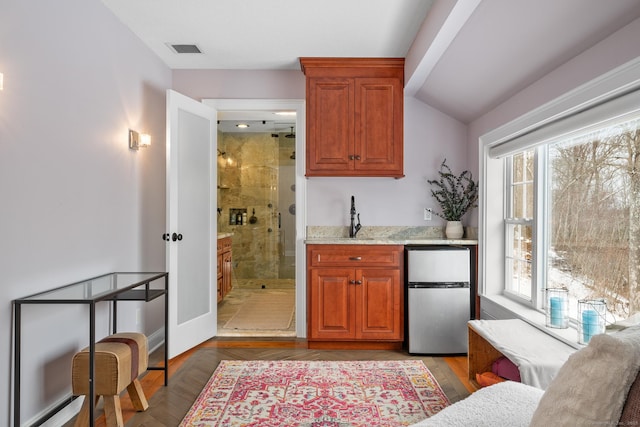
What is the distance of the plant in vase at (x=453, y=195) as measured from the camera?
380 centimetres

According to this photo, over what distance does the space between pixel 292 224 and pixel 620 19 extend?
5.08m

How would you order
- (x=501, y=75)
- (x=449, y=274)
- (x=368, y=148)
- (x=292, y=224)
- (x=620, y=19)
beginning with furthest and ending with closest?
(x=292, y=224), (x=368, y=148), (x=449, y=274), (x=501, y=75), (x=620, y=19)

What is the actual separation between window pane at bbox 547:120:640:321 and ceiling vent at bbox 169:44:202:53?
2785 millimetres

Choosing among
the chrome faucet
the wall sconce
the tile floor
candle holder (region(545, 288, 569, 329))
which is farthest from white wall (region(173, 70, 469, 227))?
candle holder (region(545, 288, 569, 329))

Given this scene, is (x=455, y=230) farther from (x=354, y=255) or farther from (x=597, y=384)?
(x=597, y=384)

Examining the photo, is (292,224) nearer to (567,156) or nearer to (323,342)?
(323,342)

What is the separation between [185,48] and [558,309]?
10.8 ft

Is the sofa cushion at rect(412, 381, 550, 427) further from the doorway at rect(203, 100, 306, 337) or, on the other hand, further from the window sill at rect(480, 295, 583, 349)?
the doorway at rect(203, 100, 306, 337)

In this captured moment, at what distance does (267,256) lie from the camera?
6.45 meters

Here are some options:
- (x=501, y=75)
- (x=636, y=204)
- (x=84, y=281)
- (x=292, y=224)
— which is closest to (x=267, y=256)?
(x=292, y=224)

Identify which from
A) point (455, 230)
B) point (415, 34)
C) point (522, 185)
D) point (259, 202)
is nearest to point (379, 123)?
point (415, 34)

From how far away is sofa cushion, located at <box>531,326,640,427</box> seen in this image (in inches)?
31.8

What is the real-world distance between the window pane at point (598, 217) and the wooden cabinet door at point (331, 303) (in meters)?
1.52

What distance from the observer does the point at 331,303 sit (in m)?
3.53
